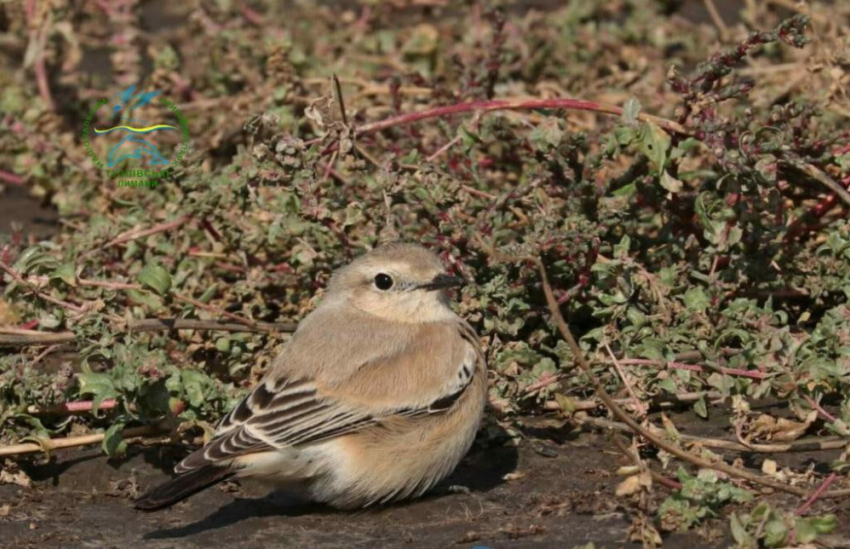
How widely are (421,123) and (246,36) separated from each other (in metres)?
2.26

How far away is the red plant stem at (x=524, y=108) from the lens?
22.9ft

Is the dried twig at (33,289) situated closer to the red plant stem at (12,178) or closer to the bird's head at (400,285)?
the bird's head at (400,285)

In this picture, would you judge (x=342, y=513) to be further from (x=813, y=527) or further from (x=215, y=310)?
(x=813, y=527)

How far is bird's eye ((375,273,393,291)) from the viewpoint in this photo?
6793 mm

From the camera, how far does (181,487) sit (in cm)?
573

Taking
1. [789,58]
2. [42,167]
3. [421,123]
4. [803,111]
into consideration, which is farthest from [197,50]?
[803,111]

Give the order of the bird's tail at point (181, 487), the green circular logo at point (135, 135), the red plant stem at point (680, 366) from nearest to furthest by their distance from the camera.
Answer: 1. the bird's tail at point (181, 487)
2. the red plant stem at point (680, 366)
3. the green circular logo at point (135, 135)

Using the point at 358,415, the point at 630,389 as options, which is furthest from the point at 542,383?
the point at 358,415

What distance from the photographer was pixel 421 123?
28.6 feet

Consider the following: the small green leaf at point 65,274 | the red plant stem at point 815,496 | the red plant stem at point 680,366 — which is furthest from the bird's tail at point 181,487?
the red plant stem at point 815,496

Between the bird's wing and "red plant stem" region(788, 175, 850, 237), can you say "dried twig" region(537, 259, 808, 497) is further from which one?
"red plant stem" region(788, 175, 850, 237)

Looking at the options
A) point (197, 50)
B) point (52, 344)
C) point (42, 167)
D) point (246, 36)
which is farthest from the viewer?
point (197, 50)

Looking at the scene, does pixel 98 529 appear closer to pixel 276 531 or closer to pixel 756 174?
pixel 276 531

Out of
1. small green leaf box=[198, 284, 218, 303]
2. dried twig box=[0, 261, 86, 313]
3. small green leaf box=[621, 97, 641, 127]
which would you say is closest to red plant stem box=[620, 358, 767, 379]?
small green leaf box=[621, 97, 641, 127]
